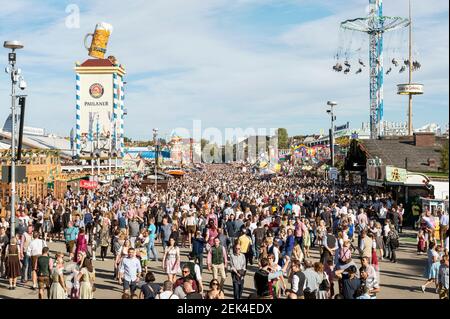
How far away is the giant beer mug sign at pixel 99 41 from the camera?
237 feet

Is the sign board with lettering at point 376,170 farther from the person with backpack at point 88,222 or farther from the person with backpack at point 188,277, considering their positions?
the person with backpack at point 188,277

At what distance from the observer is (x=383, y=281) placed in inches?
520

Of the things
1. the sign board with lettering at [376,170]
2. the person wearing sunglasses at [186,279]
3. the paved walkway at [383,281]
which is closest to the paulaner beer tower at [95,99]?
the sign board with lettering at [376,170]

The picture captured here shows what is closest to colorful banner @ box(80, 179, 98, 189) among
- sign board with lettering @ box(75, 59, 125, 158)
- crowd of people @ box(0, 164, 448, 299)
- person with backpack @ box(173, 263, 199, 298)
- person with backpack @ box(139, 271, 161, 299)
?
crowd of people @ box(0, 164, 448, 299)

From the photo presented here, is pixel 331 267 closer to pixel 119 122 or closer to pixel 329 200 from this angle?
A: pixel 329 200

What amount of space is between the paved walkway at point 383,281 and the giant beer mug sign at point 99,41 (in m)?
59.0

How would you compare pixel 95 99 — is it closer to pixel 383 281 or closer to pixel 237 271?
pixel 383 281

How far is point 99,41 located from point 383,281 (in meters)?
66.2

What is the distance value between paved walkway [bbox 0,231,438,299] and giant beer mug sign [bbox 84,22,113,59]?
194 ft

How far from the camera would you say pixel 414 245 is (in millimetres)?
18969

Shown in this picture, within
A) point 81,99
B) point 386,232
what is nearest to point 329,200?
point 386,232

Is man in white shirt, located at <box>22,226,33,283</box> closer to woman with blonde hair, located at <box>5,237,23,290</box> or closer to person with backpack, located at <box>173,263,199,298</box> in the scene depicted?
woman with blonde hair, located at <box>5,237,23,290</box>

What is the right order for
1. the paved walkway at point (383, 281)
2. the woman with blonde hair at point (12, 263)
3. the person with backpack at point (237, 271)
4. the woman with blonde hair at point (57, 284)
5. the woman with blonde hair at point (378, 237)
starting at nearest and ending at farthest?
the woman with blonde hair at point (57, 284) < the person with backpack at point (237, 271) < the paved walkway at point (383, 281) < the woman with blonde hair at point (12, 263) < the woman with blonde hair at point (378, 237)

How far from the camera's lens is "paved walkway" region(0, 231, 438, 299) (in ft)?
38.7
